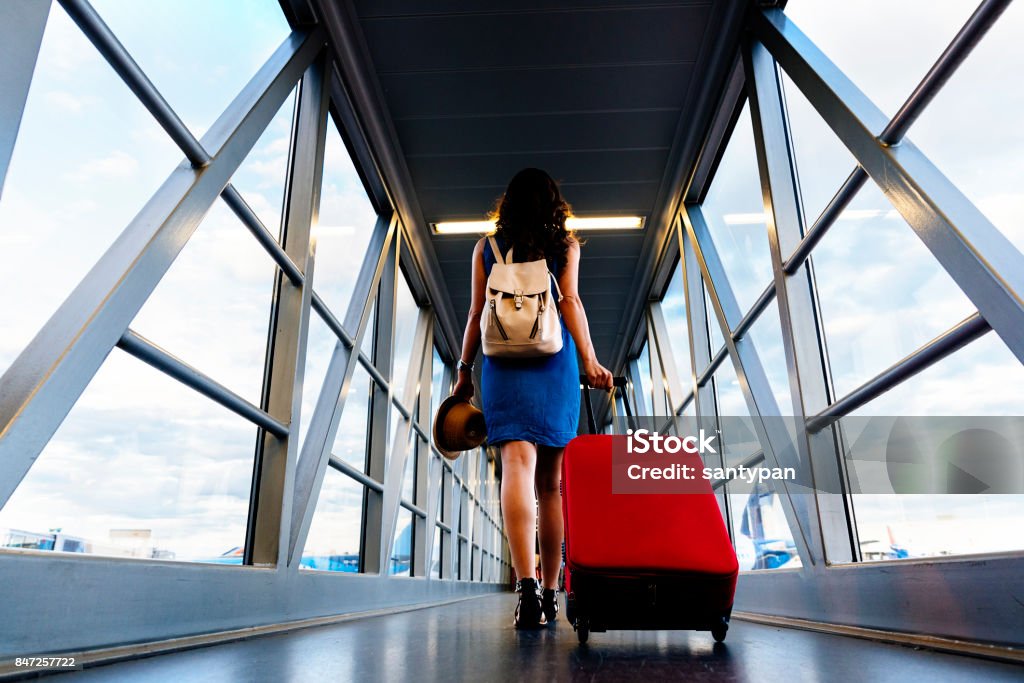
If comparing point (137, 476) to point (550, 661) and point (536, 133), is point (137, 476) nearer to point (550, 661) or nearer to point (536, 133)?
point (550, 661)

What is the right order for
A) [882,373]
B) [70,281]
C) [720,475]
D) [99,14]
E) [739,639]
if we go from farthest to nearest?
[720,475], [882,373], [739,639], [99,14], [70,281]

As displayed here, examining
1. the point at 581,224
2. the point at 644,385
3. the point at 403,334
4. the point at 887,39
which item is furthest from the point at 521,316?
the point at 644,385

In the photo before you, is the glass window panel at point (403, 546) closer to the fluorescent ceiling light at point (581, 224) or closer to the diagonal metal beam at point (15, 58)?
the fluorescent ceiling light at point (581, 224)

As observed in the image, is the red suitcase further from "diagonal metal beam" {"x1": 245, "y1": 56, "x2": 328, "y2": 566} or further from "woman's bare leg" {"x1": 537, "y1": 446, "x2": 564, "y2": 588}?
"diagonal metal beam" {"x1": 245, "y1": 56, "x2": 328, "y2": 566}

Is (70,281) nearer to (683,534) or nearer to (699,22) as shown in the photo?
(683,534)

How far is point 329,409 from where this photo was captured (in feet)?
9.72

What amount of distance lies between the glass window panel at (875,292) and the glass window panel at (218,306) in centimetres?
196

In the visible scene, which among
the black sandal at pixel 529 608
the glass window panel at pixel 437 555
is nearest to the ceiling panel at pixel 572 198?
the black sandal at pixel 529 608

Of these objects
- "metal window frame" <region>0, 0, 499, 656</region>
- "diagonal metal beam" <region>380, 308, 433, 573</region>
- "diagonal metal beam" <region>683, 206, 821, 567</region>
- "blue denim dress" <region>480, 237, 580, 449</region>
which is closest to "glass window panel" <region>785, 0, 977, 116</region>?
"blue denim dress" <region>480, 237, 580, 449</region>

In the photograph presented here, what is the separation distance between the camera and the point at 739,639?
5.44 ft

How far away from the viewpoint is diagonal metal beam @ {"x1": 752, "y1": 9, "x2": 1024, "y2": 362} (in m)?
1.29

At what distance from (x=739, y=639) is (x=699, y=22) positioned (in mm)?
2691

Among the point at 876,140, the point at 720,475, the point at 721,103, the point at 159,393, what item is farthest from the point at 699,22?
the point at 159,393

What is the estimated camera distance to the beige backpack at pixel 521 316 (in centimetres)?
186
